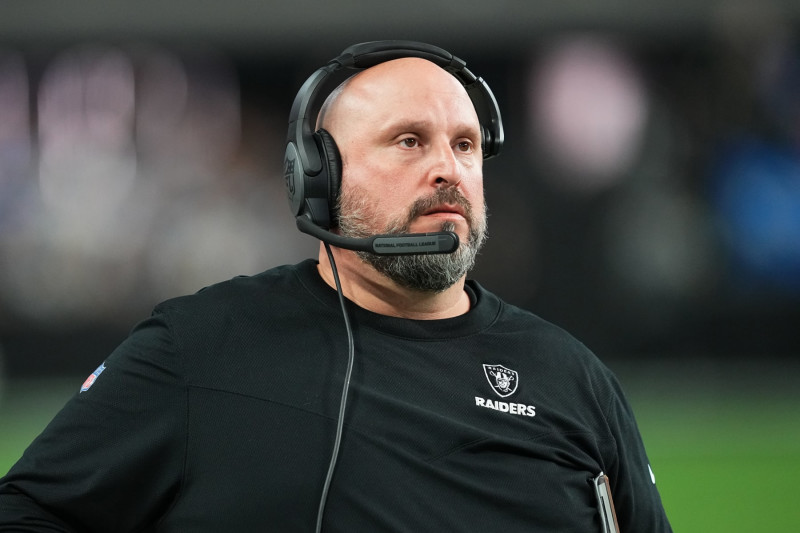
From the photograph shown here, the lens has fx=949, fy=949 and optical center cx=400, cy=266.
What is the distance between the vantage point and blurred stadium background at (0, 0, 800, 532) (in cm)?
523

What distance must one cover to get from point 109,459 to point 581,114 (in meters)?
4.59

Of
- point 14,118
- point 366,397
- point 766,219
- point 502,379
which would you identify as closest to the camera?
point 366,397

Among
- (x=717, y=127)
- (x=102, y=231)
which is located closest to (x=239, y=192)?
(x=102, y=231)

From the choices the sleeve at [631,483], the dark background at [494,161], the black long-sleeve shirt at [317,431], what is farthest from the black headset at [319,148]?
the dark background at [494,161]

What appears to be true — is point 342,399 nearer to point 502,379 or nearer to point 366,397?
point 366,397

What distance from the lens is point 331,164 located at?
1.55 meters

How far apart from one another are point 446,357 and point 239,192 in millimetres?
4062

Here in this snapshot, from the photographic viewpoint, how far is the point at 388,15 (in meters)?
5.30

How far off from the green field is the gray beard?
1.96 metres

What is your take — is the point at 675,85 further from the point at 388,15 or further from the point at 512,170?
the point at 388,15

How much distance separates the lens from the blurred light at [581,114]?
17.9 feet

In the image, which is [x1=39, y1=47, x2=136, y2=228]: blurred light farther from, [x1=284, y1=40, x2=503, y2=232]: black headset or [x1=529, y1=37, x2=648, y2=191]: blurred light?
[x1=284, y1=40, x2=503, y2=232]: black headset

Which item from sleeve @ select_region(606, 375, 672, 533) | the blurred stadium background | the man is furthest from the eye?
the blurred stadium background

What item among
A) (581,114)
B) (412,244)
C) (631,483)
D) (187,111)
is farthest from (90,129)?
(631,483)
